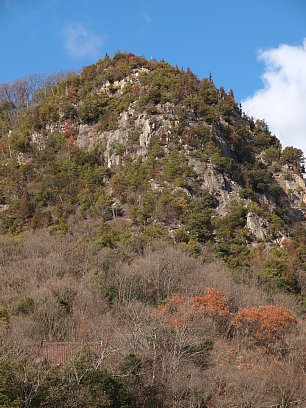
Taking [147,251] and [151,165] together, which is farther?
[151,165]

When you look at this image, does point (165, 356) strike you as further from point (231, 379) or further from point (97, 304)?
point (97, 304)

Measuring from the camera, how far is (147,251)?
3534 centimetres

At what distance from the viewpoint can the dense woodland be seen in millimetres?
17531

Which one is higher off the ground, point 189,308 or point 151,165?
point 151,165

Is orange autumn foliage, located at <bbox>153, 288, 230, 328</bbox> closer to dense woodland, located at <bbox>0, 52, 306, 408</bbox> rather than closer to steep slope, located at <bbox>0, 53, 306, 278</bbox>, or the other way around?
dense woodland, located at <bbox>0, 52, 306, 408</bbox>

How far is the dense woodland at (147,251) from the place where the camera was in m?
17.5

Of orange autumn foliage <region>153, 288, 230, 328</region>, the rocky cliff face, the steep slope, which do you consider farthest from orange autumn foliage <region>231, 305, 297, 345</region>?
the rocky cliff face

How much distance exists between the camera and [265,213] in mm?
42344

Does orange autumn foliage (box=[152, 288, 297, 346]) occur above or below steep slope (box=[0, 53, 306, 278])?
below

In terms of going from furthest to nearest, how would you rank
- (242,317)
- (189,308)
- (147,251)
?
1. (147,251)
2. (242,317)
3. (189,308)

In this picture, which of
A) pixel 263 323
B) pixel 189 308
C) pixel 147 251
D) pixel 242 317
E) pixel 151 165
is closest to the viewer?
pixel 263 323

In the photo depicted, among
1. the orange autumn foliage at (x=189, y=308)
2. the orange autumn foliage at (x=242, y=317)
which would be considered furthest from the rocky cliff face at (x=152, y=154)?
the orange autumn foliage at (x=242, y=317)

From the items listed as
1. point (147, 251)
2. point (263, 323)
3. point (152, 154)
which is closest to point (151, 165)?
point (152, 154)

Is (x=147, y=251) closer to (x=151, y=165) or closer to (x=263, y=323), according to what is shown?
(x=151, y=165)
